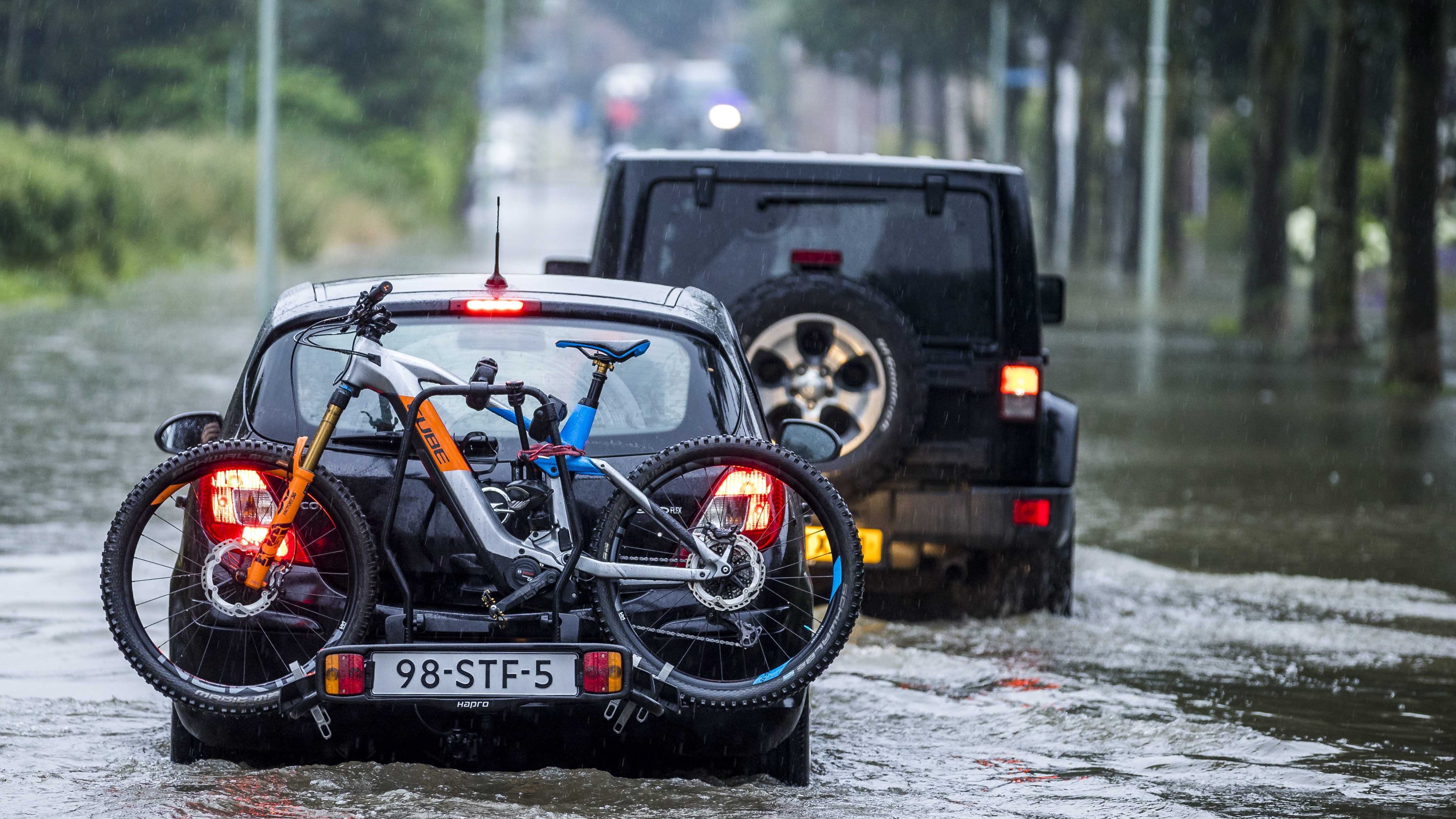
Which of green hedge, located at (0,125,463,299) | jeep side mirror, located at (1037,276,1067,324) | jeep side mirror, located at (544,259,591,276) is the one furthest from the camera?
green hedge, located at (0,125,463,299)

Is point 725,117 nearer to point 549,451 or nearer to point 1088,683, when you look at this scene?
point 1088,683

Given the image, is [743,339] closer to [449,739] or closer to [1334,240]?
[449,739]

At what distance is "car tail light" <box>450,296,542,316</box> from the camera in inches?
229

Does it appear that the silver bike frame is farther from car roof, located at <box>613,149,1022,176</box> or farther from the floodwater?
car roof, located at <box>613,149,1022,176</box>

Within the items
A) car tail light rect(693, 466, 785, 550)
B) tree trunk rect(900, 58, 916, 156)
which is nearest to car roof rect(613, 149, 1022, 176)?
car tail light rect(693, 466, 785, 550)

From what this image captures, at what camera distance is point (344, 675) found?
5344mm

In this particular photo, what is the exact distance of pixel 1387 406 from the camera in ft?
62.6

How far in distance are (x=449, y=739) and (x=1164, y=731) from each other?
250cm

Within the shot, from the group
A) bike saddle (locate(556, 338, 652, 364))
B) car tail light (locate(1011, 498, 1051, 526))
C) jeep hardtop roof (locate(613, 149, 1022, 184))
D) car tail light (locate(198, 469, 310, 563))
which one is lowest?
car tail light (locate(1011, 498, 1051, 526))

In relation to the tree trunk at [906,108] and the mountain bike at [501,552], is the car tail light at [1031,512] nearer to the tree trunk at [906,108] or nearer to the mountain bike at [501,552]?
the mountain bike at [501,552]

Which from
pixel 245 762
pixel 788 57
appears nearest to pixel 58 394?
pixel 245 762

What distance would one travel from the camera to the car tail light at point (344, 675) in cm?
534

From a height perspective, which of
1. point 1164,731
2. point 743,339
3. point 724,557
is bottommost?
point 1164,731

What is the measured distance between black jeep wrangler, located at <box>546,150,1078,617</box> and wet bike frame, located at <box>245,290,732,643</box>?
281cm
